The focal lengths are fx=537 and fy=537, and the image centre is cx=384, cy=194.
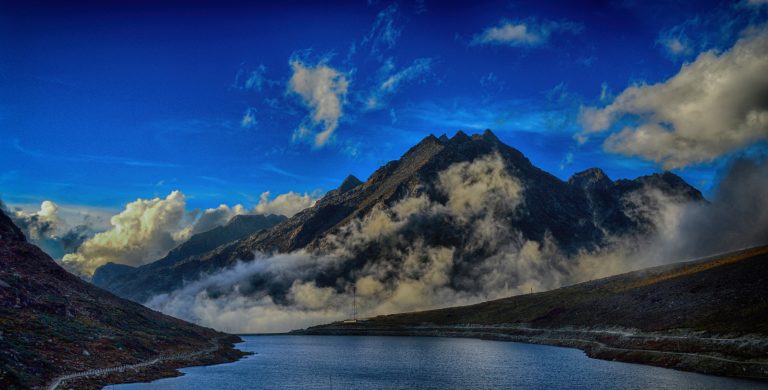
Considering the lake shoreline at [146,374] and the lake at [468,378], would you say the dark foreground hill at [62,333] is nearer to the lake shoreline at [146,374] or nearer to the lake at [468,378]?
the lake shoreline at [146,374]

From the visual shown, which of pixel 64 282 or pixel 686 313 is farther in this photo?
pixel 686 313

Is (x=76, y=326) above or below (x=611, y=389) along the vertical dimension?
above

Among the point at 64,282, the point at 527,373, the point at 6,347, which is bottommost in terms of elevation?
the point at 527,373

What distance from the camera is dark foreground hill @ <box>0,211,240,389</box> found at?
81.9 metres

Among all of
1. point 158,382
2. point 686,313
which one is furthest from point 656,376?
point 158,382

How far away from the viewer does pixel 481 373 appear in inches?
5330

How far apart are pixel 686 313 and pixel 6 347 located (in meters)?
183

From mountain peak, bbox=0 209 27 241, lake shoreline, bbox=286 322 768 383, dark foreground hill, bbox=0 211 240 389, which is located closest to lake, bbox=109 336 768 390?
lake shoreline, bbox=286 322 768 383

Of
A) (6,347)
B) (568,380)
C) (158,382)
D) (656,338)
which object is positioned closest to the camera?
(6,347)

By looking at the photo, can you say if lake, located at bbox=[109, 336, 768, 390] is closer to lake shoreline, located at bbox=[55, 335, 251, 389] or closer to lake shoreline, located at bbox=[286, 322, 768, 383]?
lake shoreline, located at bbox=[55, 335, 251, 389]

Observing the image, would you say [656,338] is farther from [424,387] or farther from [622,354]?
[424,387]

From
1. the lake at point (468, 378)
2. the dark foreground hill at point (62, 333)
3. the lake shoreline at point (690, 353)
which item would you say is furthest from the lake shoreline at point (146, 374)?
the lake shoreline at point (690, 353)

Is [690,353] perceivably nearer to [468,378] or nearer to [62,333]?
[468,378]

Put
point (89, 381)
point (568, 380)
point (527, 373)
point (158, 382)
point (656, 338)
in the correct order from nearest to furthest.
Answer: point (89, 381)
point (158, 382)
point (568, 380)
point (527, 373)
point (656, 338)
